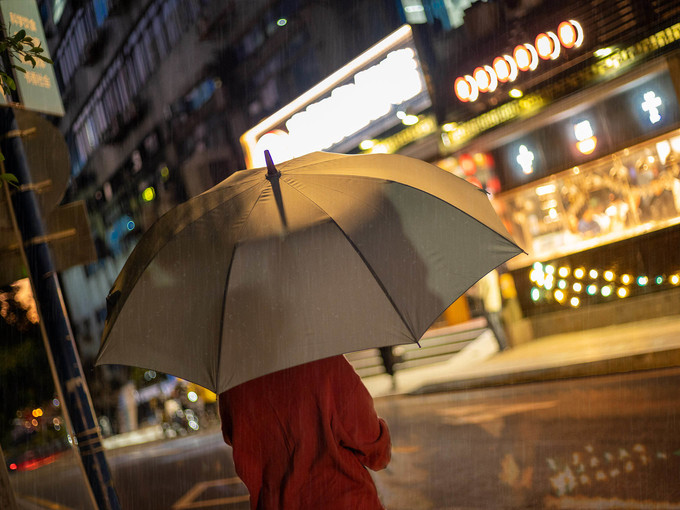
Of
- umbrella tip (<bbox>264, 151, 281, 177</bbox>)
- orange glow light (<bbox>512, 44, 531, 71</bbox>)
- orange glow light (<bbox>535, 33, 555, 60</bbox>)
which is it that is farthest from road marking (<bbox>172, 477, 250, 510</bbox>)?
orange glow light (<bbox>535, 33, 555, 60</bbox>)

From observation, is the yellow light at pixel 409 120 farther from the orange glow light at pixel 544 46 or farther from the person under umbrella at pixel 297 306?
the person under umbrella at pixel 297 306

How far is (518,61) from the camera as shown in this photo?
12562 millimetres

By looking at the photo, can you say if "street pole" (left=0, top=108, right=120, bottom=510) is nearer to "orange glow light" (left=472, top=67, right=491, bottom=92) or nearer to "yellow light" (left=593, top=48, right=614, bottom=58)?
"yellow light" (left=593, top=48, right=614, bottom=58)

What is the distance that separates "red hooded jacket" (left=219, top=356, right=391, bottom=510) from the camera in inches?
89.8

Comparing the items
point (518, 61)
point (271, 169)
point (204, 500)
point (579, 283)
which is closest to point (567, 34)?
point (518, 61)

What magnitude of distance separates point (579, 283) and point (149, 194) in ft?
100

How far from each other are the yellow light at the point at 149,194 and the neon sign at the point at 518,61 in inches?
1081

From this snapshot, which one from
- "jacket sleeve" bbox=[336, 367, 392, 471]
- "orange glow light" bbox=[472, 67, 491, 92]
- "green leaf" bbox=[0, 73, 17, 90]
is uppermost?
"orange glow light" bbox=[472, 67, 491, 92]

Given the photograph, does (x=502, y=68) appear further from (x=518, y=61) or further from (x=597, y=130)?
(x=597, y=130)

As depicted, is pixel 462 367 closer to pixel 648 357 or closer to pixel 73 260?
pixel 648 357

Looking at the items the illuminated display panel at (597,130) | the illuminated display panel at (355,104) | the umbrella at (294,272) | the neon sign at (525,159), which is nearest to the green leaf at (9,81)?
the umbrella at (294,272)

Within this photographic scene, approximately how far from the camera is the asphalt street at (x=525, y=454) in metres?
5.35

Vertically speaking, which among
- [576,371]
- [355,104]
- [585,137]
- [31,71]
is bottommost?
[576,371]

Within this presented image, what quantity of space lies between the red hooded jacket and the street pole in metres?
2.15
